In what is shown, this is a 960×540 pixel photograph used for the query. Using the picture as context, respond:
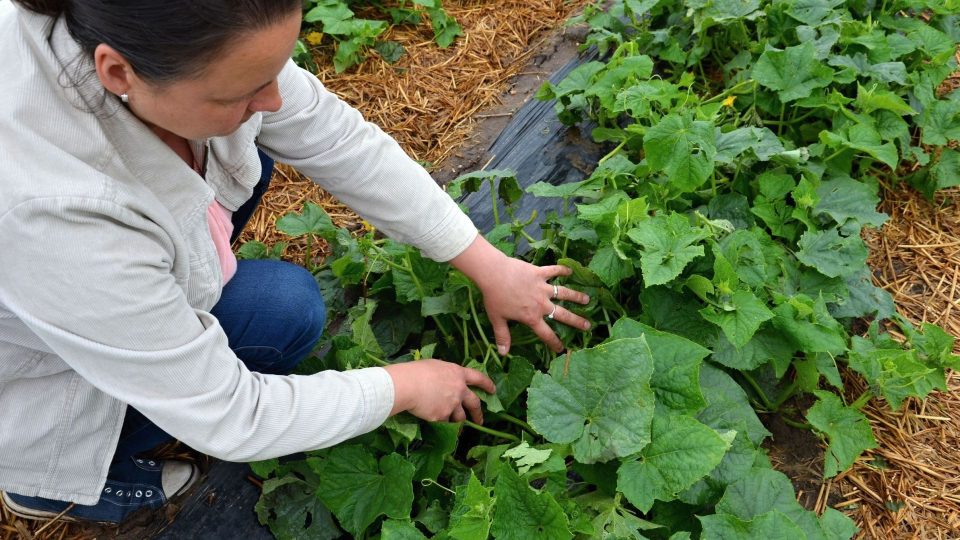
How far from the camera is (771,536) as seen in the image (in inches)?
56.1

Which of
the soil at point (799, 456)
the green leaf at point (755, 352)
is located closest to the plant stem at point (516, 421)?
the green leaf at point (755, 352)

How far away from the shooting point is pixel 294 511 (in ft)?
5.72

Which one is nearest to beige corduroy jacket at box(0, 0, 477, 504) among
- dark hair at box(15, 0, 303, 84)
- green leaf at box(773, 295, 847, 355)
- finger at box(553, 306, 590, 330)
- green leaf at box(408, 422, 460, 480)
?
dark hair at box(15, 0, 303, 84)

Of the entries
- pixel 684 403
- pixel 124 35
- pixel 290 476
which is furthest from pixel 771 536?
pixel 124 35

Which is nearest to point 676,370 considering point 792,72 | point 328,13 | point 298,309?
point 298,309

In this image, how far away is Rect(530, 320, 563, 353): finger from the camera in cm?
175

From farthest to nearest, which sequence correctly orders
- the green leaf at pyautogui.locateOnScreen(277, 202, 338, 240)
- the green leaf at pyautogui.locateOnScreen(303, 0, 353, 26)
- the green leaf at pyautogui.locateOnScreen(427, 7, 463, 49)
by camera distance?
the green leaf at pyautogui.locateOnScreen(427, 7, 463, 49) < the green leaf at pyautogui.locateOnScreen(303, 0, 353, 26) < the green leaf at pyautogui.locateOnScreen(277, 202, 338, 240)

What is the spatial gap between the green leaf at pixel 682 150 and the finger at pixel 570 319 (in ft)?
1.45

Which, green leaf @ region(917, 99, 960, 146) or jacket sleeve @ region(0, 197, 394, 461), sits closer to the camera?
jacket sleeve @ region(0, 197, 394, 461)

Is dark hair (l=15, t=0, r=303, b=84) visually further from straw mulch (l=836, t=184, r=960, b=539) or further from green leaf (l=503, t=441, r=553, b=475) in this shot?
straw mulch (l=836, t=184, r=960, b=539)

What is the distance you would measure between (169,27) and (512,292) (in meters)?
0.93

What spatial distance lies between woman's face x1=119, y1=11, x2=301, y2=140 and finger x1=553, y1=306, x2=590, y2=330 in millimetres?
823

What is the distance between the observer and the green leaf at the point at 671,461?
1.45 m

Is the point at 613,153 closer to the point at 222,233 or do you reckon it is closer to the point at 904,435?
the point at 904,435
